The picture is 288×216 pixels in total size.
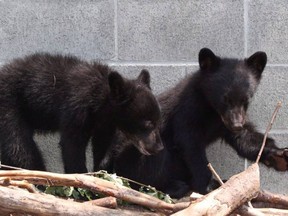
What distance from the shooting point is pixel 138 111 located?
6215 mm

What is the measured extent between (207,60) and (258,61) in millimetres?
484

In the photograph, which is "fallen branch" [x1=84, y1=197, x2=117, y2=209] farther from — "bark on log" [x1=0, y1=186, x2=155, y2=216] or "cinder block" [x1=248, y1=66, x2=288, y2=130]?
"cinder block" [x1=248, y1=66, x2=288, y2=130]

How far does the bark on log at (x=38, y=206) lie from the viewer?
4.18 metres

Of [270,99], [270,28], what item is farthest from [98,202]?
[270,28]

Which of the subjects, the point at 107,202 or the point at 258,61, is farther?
the point at 258,61

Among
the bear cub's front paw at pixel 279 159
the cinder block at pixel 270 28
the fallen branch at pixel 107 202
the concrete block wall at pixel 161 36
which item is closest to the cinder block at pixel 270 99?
the concrete block wall at pixel 161 36

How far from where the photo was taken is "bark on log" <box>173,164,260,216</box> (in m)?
4.09

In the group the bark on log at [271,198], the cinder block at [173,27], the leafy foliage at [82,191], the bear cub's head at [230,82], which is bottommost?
the leafy foliage at [82,191]

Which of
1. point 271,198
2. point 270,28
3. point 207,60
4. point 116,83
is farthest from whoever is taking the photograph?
point 270,28

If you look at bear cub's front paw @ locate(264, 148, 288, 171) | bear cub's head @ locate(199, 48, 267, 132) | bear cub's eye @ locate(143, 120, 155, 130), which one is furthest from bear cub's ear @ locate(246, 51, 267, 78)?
bear cub's eye @ locate(143, 120, 155, 130)

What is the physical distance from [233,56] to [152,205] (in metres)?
3.19

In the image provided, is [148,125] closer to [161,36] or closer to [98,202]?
[161,36]

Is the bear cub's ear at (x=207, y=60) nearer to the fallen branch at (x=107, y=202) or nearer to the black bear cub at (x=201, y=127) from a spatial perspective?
the black bear cub at (x=201, y=127)

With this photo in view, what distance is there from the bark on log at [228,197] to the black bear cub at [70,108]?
1887 mm
